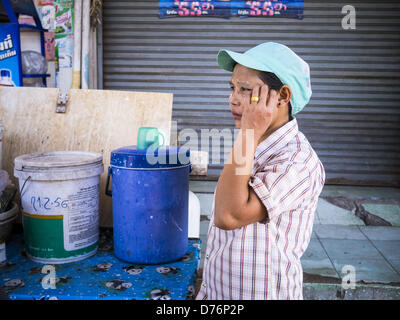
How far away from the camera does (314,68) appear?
215 inches

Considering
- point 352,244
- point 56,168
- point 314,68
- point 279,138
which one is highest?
point 314,68

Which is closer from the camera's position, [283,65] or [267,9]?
[283,65]

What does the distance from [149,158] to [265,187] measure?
24.7 inches

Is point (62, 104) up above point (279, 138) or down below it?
above

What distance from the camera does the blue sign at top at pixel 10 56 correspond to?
8.92 ft

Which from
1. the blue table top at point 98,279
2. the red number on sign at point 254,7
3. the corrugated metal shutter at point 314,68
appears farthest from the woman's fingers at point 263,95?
the red number on sign at point 254,7

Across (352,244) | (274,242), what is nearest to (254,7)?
(352,244)

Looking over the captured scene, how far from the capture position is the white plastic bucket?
5.14 ft

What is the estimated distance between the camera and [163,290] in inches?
57.3

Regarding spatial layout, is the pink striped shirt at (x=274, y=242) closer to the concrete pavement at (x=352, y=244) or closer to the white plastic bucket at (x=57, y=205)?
the white plastic bucket at (x=57, y=205)

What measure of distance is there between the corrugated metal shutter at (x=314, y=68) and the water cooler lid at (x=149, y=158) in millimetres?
4130

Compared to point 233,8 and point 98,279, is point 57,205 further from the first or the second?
point 233,8

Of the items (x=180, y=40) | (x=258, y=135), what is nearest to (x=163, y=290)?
(x=258, y=135)

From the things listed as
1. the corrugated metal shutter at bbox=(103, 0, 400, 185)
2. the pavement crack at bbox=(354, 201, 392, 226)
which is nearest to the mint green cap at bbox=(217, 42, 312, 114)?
the pavement crack at bbox=(354, 201, 392, 226)
